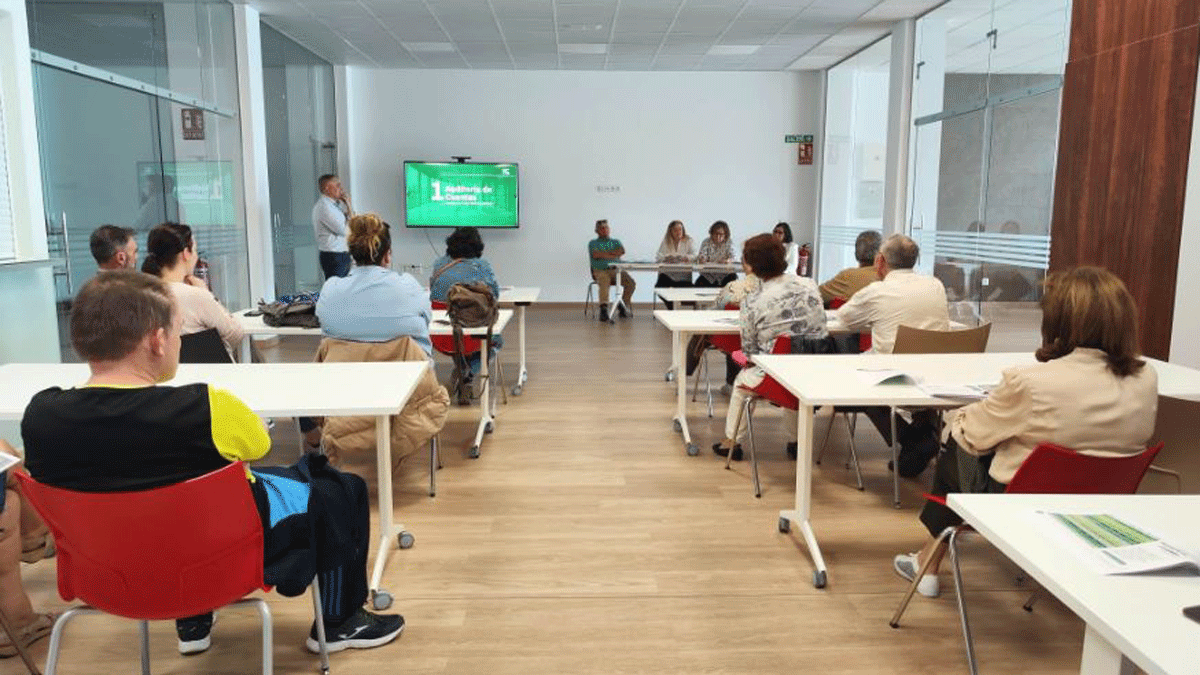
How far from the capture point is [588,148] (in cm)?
1107

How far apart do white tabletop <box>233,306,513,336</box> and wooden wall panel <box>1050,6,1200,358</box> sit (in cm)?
312

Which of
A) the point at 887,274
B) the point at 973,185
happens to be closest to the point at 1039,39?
the point at 973,185

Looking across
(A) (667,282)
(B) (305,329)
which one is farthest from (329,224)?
(B) (305,329)

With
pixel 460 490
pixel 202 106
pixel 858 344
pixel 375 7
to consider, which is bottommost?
pixel 460 490

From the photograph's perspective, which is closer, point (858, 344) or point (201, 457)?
point (201, 457)

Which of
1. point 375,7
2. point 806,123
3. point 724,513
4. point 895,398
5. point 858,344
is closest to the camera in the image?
point 895,398

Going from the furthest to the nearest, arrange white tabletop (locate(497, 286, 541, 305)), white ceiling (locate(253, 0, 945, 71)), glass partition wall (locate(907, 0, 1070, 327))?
white ceiling (locate(253, 0, 945, 71)) → glass partition wall (locate(907, 0, 1070, 327)) → white tabletop (locate(497, 286, 541, 305))

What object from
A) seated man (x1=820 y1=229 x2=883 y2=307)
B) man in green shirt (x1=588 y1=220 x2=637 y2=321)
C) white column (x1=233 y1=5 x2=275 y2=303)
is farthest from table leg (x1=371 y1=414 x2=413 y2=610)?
man in green shirt (x1=588 y1=220 x2=637 y2=321)

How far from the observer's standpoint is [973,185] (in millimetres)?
7223

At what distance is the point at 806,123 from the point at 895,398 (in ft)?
30.1

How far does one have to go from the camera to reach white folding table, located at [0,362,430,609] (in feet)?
8.23

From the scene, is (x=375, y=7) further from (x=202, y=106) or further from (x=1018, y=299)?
(x=1018, y=299)

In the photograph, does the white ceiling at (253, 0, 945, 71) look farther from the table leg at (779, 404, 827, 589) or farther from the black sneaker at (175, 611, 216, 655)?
the black sneaker at (175, 611, 216, 655)

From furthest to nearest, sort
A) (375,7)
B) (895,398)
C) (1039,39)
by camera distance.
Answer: (375,7), (1039,39), (895,398)
